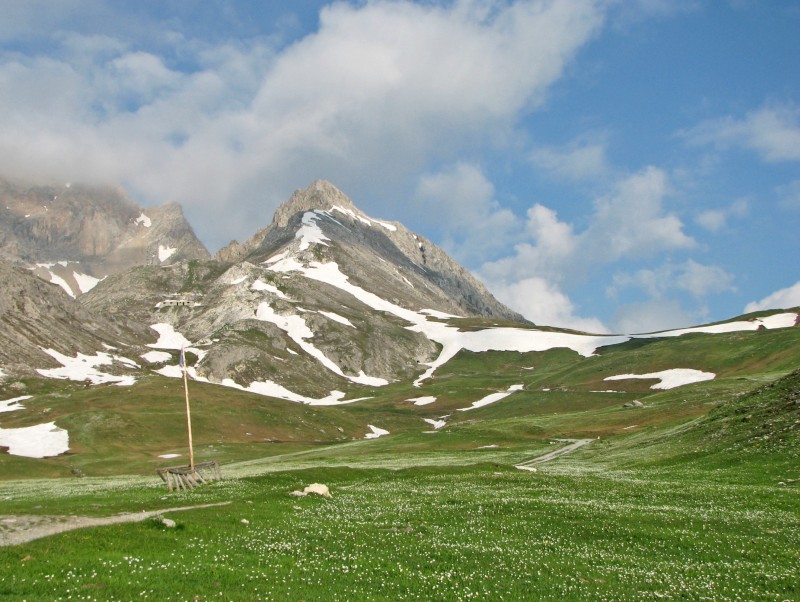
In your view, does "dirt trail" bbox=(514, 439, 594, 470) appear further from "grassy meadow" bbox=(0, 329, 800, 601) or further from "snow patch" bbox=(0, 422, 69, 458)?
"snow patch" bbox=(0, 422, 69, 458)

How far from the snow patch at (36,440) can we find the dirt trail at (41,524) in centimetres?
9735

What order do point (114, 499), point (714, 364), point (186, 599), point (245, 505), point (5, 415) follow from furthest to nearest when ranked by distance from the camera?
point (714, 364)
point (5, 415)
point (114, 499)
point (245, 505)
point (186, 599)

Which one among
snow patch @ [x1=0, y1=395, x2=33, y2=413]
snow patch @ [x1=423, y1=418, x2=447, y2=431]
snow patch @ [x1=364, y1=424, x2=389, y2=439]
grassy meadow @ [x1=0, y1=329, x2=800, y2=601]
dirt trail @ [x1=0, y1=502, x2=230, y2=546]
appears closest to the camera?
grassy meadow @ [x1=0, y1=329, x2=800, y2=601]

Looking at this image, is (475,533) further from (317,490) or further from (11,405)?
(11,405)

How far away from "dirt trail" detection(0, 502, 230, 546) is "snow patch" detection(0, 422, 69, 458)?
97352 mm

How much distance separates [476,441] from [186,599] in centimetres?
11100

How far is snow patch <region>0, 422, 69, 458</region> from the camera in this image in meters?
114

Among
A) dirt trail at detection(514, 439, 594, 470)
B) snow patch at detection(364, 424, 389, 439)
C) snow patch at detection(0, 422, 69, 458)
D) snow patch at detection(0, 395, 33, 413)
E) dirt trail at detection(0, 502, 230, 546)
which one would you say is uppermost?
snow patch at detection(0, 395, 33, 413)

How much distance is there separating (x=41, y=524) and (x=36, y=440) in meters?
111

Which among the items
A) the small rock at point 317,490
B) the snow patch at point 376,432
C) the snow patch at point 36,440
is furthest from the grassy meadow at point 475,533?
the snow patch at point 376,432

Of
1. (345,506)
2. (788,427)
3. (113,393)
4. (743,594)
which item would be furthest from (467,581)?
(113,393)

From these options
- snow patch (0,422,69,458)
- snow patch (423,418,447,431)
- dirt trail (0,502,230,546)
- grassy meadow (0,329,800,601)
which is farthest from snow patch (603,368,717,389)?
dirt trail (0,502,230,546)

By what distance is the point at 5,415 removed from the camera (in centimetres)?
14112

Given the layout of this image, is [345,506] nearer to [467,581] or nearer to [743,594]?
[467,581]
